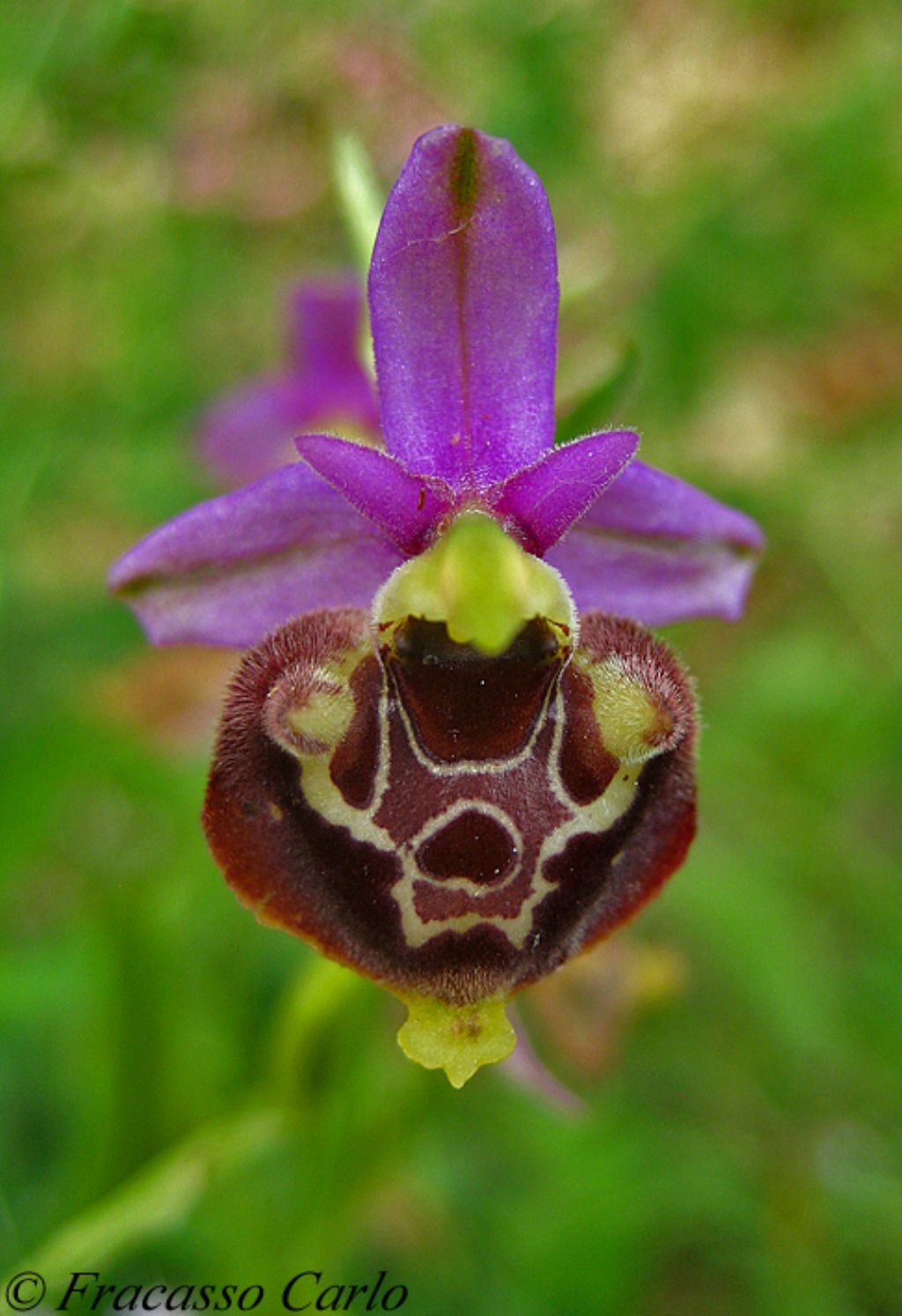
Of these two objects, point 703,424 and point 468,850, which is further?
point 703,424

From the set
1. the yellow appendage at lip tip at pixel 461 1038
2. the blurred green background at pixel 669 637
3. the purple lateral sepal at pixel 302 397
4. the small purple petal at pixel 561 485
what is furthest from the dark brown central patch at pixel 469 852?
the purple lateral sepal at pixel 302 397

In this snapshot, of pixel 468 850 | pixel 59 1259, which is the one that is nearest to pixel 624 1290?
pixel 59 1259

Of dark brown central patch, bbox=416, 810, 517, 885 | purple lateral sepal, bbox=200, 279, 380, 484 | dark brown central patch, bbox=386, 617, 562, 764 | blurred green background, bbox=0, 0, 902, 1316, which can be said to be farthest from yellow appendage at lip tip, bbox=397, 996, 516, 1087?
purple lateral sepal, bbox=200, 279, 380, 484

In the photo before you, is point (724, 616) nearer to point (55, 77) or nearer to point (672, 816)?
point (672, 816)

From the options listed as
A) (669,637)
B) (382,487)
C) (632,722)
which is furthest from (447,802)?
(669,637)

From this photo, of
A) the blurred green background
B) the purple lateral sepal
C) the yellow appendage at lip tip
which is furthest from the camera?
the purple lateral sepal

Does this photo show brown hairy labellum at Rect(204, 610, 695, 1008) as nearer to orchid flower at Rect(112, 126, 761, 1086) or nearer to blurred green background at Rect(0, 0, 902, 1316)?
orchid flower at Rect(112, 126, 761, 1086)

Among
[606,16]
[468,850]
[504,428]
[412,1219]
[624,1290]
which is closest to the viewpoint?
[468,850]
